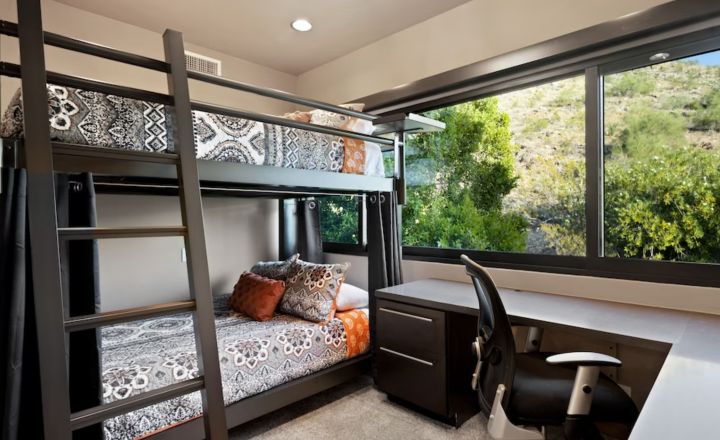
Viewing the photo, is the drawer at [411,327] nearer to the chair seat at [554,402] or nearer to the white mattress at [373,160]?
the chair seat at [554,402]

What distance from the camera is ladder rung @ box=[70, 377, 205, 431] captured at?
43.3 inches

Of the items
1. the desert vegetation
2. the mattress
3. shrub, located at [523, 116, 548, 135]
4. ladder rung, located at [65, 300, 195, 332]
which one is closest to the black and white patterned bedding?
the mattress

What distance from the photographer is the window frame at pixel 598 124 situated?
73.3 inches

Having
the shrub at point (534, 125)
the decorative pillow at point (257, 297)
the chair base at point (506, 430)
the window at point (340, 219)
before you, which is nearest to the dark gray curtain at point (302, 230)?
the window at point (340, 219)

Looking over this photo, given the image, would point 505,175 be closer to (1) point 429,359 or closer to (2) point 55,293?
(1) point 429,359

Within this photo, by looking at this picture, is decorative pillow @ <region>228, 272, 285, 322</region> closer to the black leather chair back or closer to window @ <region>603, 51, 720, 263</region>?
the black leather chair back

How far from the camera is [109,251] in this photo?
2857mm

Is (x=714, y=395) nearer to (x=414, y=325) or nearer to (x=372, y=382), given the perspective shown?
(x=414, y=325)

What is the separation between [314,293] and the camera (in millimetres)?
2605

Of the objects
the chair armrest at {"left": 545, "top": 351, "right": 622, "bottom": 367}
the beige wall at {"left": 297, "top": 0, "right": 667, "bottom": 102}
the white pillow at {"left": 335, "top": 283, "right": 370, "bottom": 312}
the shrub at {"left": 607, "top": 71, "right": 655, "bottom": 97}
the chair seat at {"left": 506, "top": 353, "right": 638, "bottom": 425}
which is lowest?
the chair seat at {"left": 506, "top": 353, "right": 638, "bottom": 425}

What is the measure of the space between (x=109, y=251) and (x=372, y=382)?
2.12 m

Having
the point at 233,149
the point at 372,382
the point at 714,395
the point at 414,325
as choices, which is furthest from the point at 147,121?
the point at 372,382

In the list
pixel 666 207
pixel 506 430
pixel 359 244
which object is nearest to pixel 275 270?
pixel 359 244

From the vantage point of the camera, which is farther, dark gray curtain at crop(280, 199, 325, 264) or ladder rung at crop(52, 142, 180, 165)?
dark gray curtain at crop(280, 199, 325, 264)
